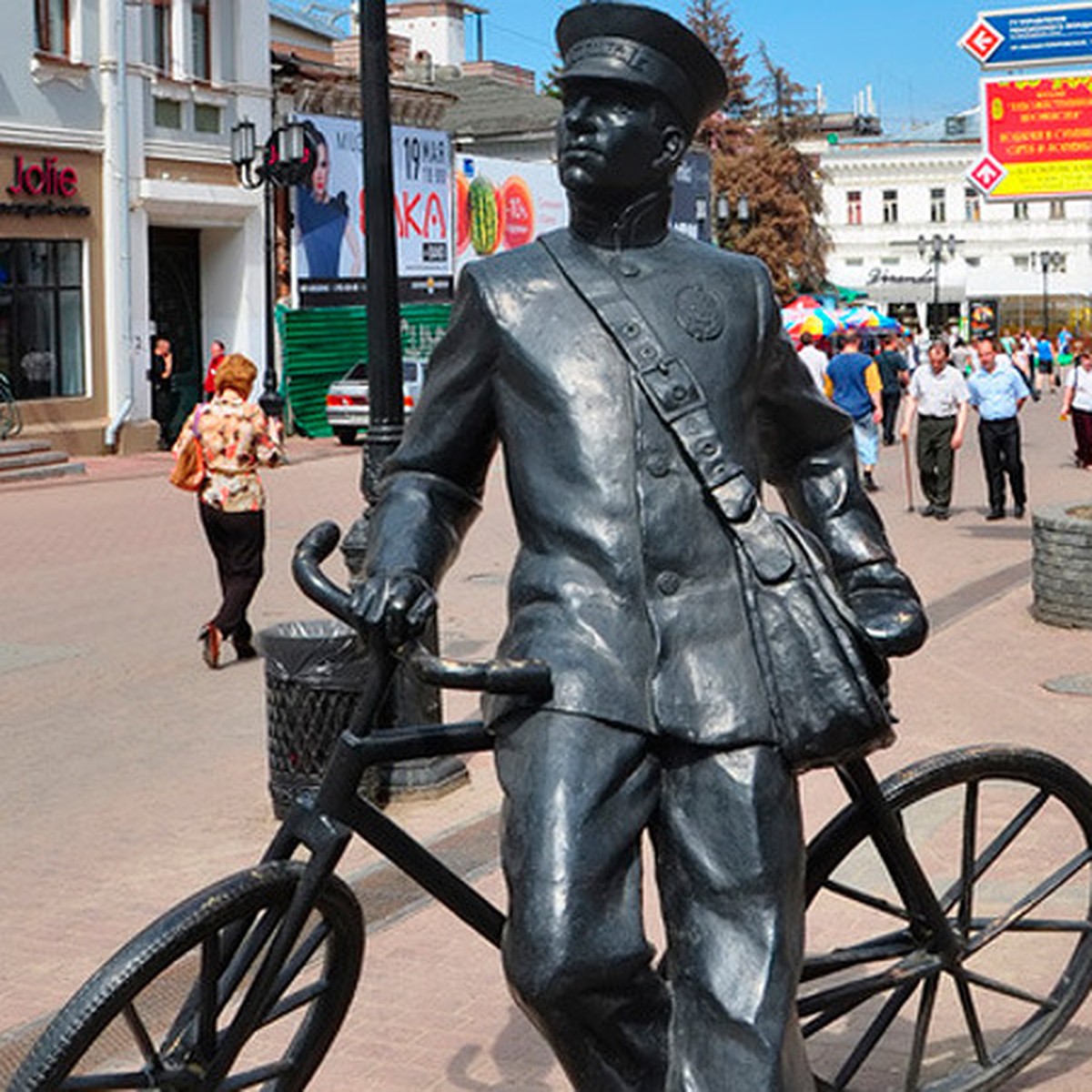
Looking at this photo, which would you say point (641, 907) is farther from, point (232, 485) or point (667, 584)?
point (232, 485)

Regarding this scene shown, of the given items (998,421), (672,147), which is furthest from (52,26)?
(672,147)

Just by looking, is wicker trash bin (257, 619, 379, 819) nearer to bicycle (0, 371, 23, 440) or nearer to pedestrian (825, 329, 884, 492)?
pedestrian (825, 329, 884, 492)

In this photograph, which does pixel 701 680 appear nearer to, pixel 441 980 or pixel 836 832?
pixel 836 832

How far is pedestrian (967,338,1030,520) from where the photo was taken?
16188 mm

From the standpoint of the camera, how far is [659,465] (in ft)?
10.7

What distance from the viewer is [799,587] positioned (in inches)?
126

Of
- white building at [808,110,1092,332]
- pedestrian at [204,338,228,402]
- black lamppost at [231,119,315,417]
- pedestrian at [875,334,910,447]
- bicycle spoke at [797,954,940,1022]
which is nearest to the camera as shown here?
bicycle spoke at [797,954,940,1022]

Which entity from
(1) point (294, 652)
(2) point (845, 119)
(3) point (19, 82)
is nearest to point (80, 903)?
(1) point (294, 652)

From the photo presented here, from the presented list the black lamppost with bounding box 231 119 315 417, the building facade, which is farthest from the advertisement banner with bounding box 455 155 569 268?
the black lamppost with bounding box 231 119 315 417

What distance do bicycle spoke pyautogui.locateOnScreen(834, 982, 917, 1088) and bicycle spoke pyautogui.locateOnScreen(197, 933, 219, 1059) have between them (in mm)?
1386

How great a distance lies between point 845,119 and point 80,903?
91.6m

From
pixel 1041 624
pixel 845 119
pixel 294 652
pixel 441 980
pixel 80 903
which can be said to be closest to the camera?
pixel 441 980

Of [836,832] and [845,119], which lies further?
[845,119]

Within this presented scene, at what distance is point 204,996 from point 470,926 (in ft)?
2.16
